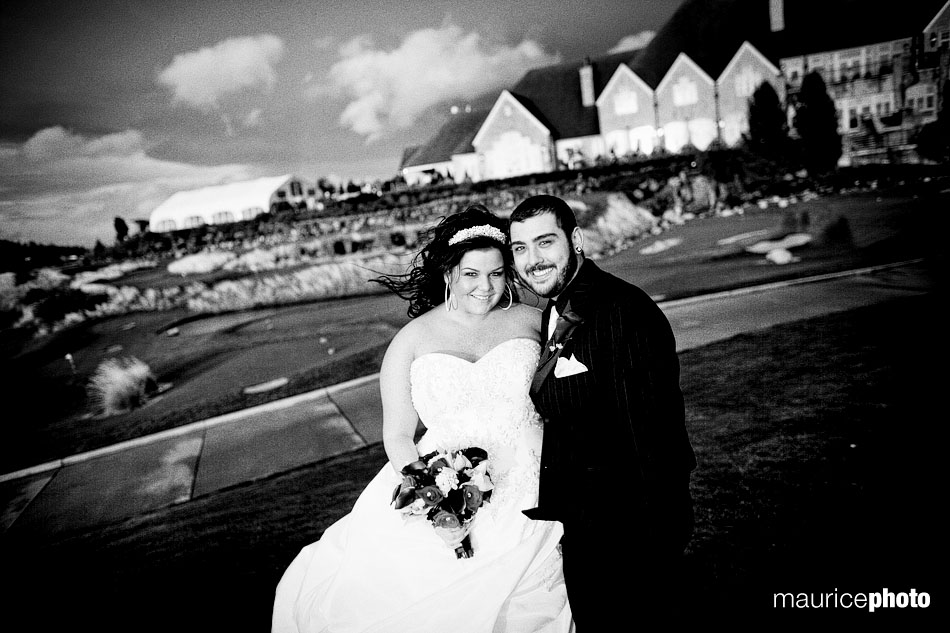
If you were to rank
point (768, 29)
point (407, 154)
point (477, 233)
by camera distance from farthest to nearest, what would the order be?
point (407, 154)
point (768, 29)
point (477, 233)

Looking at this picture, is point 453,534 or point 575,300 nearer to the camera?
point 575,300

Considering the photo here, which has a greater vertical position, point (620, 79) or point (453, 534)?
point (620, 79)

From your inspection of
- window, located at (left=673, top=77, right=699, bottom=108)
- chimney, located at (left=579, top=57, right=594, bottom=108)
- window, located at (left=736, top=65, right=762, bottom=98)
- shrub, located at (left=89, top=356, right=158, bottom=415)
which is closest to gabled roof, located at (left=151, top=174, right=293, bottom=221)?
shrub, located at (left=89, top=356, right=158, bottom=415)

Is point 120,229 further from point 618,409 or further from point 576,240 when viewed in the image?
point 618,409

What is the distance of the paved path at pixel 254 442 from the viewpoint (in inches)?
185

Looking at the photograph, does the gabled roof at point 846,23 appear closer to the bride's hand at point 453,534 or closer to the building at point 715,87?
the building at point 715,87

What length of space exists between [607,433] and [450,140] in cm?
684

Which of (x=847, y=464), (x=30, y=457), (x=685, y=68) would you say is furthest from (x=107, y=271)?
(x=685, y=68)

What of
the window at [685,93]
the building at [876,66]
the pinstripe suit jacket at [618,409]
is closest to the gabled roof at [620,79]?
the window at [685,93]

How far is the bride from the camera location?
7.36ft

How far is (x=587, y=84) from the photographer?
8.11 meters

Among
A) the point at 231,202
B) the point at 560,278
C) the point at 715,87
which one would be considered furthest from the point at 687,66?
the point at 560,278

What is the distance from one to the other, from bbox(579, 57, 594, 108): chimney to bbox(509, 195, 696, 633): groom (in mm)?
6752

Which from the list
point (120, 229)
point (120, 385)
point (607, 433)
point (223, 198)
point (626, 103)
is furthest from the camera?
point (626, 103)
